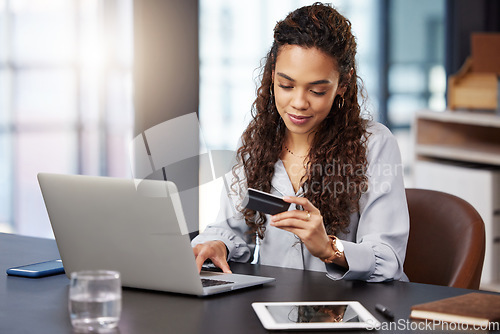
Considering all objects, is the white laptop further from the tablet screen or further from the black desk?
the tablet screen

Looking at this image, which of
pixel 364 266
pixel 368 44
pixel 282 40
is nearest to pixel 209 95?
pixel 368 44

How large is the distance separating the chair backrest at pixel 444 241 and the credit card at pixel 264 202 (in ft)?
1.82

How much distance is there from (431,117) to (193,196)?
253 centimetres

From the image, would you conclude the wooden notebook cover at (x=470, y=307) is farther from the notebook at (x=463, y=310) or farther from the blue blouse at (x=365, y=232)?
the blue blouse at (x=365, y=232)

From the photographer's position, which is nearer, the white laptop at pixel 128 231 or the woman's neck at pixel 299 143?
the white laptop at pixel 128 231

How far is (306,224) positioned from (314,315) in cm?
29

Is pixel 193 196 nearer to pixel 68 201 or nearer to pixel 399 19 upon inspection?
pixel 68 201

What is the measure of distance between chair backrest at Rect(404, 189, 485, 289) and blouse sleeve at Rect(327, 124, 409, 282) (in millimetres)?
130

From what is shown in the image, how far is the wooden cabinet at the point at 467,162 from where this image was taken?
3.54 meters

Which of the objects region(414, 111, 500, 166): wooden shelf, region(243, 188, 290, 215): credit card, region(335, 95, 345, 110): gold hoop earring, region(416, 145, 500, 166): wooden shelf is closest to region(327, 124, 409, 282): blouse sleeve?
region(335, 95, 345, 110): gold hoop earring

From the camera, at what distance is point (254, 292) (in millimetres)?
1420

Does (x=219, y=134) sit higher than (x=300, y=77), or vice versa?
(x=300, y=77)

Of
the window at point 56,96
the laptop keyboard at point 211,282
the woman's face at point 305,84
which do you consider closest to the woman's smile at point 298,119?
the woman's face at point 305,84

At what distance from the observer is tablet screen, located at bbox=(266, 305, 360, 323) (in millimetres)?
1207
